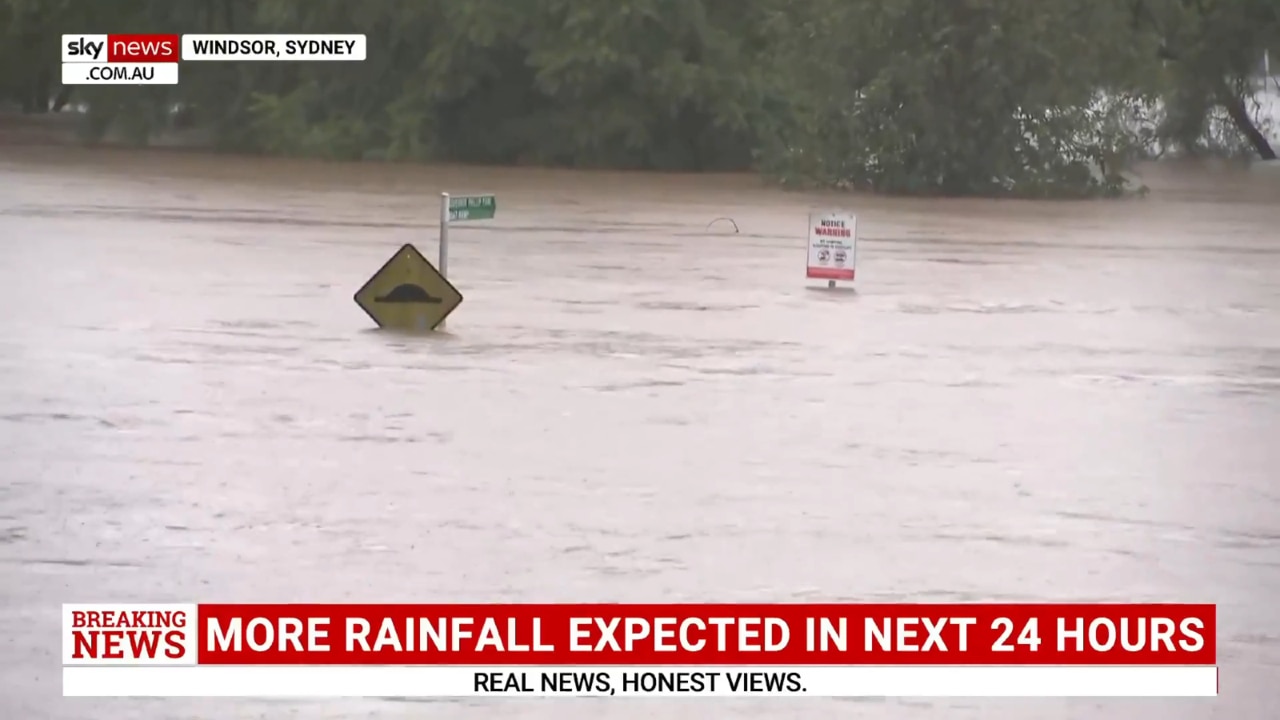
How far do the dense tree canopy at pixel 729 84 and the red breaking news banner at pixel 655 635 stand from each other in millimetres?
33885

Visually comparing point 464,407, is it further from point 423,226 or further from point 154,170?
point 154,170

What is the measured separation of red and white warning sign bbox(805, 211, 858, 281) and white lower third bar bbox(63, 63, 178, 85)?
99.4 ft

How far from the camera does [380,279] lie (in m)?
19.0

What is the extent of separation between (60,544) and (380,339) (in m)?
8.15

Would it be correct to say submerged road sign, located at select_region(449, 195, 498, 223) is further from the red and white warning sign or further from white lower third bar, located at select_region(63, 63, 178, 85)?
white lower third bar, located at select_region(63, 63, 178, 85)

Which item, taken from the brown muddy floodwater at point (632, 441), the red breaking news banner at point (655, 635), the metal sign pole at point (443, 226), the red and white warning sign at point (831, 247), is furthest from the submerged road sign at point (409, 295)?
the red breaking news banner at point (655, 635)

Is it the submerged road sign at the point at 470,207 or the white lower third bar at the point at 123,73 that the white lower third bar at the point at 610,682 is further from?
the white lower third bar at the point at 123,73

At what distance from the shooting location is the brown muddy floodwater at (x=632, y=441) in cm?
979

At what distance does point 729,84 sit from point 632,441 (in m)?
36.1

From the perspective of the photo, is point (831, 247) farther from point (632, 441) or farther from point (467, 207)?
point (632, 441)

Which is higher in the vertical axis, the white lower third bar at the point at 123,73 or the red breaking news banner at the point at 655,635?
the white lower third bar at the point at 123,73

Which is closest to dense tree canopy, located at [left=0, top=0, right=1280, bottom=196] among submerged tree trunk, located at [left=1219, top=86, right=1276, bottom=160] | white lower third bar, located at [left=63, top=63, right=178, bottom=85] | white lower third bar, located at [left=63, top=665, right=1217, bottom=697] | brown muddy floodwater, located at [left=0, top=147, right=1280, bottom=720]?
submerged tree trunk, located at [left=1219, top=86, right=1276, bottom=160]

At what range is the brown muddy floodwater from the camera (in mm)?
9789

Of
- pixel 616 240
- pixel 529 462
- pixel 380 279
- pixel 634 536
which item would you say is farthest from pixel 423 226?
pixel 634 536
